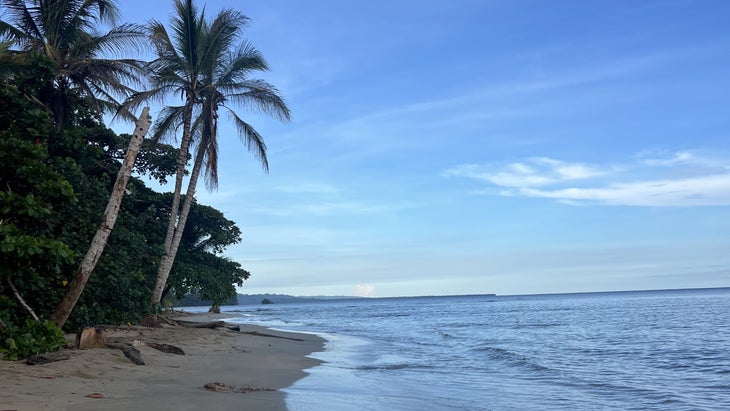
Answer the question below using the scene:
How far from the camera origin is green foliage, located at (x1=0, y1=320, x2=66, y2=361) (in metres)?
7.91

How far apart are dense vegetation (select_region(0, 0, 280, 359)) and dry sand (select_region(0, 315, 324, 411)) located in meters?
0.91

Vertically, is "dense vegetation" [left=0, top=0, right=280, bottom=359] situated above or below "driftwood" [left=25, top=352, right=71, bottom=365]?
above

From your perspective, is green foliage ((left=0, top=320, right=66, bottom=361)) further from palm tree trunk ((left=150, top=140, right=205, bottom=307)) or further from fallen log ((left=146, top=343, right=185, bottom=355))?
palm tree trunk ((left=150, top=140, right=205, bottom=307))

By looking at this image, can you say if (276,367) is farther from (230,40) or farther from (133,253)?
(230,40)

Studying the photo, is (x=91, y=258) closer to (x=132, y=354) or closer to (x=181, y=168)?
(x=132, y=354)

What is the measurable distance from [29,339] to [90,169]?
23.6 feet

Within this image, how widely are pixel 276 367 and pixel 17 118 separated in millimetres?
7248

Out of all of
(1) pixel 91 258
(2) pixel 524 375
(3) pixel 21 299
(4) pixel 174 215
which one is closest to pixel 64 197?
(1) pixel 91 258

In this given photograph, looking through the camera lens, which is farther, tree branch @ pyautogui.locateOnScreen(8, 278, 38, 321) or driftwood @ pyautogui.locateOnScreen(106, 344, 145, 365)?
driftwood @ pyautogui.locateOnScreen(106, 344, 145, 365)

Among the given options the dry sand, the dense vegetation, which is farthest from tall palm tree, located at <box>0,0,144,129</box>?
the dry sand

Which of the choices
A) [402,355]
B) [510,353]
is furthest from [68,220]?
[510,353]

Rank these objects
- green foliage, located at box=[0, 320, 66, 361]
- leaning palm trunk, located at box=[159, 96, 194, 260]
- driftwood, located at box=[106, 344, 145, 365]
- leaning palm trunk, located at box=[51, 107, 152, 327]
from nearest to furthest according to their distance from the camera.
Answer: green foliage, located at box=[0, 320, 66, 361], driftwood, located at box=[106, 344, 145, 365], leaning palm trunk, located at box=[51, 107, 152, 327], leaning palm trunk, located at box=[159, 96, 194, 260]

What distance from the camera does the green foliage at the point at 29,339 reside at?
7907mm

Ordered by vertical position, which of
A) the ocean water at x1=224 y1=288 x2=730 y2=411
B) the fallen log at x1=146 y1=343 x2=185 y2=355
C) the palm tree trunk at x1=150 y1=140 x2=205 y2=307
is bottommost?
the ocean water at x1=224 y1=288 x2=730 y2=411
